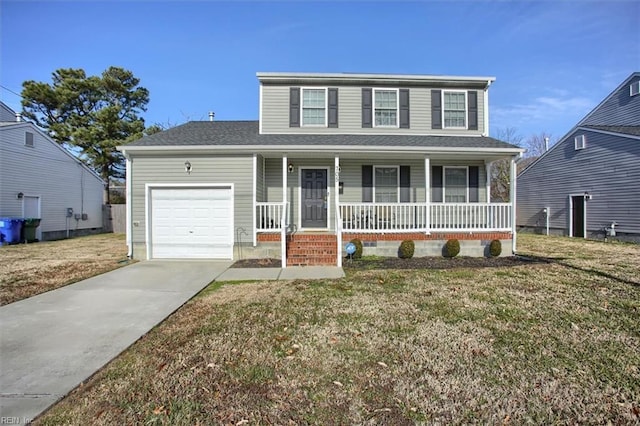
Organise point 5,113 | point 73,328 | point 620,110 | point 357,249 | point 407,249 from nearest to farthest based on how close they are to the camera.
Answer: point 73,328 → point 357,249 → point 407,249 → point 620,110 → point 5,113

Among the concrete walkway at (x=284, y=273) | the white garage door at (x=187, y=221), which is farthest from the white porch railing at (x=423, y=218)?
the white garage door at (x=187, y=221)

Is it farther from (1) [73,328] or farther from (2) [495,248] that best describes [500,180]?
(1) [73,328]

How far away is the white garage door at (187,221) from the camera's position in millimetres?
9633

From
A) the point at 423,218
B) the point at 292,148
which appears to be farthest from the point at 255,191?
the point at 423,218

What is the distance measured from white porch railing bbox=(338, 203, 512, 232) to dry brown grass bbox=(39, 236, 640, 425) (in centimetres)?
405

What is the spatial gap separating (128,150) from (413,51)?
12847 mm

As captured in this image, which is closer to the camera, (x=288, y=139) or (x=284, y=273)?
(x=284, y=273)

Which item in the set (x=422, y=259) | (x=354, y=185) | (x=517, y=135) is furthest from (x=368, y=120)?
(x=517, y=135)

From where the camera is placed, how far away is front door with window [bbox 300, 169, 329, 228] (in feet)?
35.9

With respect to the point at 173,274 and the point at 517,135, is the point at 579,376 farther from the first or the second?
the point at 517,135

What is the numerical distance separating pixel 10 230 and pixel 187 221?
10.1m

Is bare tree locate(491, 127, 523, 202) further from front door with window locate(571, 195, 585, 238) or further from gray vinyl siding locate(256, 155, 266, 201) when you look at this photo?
gray vinyl siding locate(256, 155, 266, 201)

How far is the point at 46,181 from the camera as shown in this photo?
53.9 ft

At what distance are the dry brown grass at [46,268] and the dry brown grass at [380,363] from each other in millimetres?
3597
